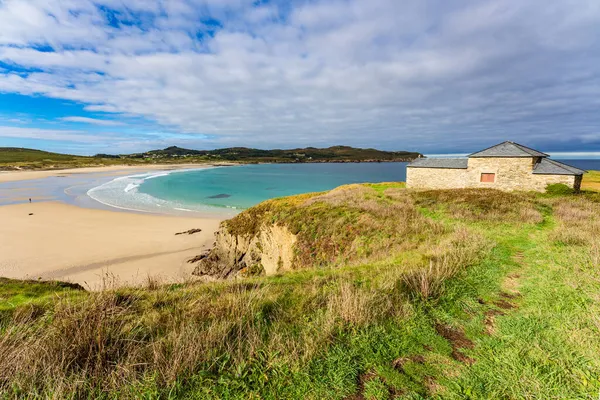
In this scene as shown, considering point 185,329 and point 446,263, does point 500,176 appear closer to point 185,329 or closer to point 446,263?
point 446,263

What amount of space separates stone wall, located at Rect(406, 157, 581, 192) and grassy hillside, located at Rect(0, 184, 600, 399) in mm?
19026

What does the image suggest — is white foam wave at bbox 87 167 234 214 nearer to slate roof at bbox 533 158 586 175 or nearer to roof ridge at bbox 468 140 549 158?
roof ridge at bbox 468 140 549 158

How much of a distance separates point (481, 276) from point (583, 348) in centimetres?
296

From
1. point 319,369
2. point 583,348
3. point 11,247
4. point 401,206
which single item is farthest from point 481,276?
point 11,247

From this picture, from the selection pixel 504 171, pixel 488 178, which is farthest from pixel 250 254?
pixel 504 171

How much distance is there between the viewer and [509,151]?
2311 cm

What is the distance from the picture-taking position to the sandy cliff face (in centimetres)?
1639

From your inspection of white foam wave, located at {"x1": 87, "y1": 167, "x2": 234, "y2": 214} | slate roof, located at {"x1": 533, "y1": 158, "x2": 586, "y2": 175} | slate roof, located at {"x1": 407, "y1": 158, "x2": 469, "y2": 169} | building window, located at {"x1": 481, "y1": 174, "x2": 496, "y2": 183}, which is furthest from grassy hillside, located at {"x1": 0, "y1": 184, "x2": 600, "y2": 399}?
white foam wave, located at {"x1": 87, "y1": 167, "x2": 234, "y2": 214}

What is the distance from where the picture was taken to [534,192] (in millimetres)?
21828

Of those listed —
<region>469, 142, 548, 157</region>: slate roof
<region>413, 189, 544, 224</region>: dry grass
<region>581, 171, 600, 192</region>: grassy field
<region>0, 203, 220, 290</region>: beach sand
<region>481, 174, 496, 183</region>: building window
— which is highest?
<region>469, 142, 548, 157</region>: slate roof

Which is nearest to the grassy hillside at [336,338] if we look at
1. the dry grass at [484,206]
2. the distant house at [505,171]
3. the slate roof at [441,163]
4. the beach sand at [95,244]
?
the dry grass at [484,206]

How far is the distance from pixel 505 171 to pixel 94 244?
37.1 meters

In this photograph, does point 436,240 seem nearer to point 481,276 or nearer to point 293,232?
point 481,276

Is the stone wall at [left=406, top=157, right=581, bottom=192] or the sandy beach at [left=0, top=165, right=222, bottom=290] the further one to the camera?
the stone wall at [left=406, top=157, right=581, bottom=192]
